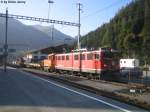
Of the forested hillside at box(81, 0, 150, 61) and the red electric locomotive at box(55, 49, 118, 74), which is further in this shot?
the forested hillside at box(81, 0, 150, 61)

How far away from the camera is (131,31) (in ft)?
415

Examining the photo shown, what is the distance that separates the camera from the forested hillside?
117m

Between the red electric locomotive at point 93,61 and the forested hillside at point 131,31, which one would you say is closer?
the red electric locomotive at point 93,61

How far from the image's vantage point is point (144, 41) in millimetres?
116125

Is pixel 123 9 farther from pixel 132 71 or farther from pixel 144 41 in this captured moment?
pixel 132 71

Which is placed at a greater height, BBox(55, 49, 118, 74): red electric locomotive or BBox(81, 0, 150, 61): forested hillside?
BBox(81, 0, 150, 61): forested hillside

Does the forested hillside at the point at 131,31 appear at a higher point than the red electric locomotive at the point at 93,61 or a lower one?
higher

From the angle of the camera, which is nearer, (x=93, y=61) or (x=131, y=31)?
(x=93, y=61)

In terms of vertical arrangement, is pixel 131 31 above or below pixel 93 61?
above

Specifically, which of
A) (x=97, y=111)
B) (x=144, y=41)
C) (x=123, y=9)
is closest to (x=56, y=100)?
(x=97, y=111)

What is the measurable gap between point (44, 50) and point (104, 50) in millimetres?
58328

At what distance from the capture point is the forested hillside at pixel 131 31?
384 ft

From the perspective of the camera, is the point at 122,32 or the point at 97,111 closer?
the point at 97,111

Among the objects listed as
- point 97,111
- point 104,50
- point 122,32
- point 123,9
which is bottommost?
point 97,111
